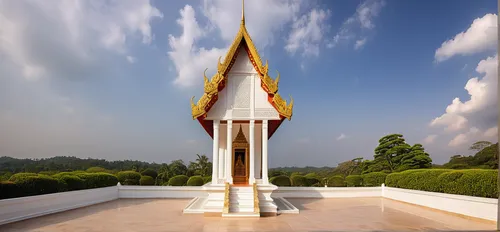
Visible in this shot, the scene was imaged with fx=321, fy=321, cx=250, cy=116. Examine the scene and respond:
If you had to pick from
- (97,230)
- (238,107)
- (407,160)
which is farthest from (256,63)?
(407,160)

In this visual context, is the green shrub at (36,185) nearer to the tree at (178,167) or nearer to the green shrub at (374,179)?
the green shrub at (374,179)

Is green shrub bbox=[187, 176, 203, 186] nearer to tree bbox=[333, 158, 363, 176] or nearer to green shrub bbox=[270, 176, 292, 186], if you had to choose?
green shrub bbox=[270, 176, 292, 186]

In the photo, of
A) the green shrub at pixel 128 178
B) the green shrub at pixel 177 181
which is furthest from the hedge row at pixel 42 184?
the green shrub at pixel 177 181

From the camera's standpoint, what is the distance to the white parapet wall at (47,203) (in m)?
7.57

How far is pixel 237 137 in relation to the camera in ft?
33.8

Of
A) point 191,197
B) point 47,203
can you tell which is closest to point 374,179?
point 191,197

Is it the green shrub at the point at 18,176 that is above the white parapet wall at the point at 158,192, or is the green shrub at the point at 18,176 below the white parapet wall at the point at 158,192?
above

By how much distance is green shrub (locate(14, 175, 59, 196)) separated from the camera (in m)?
8.80

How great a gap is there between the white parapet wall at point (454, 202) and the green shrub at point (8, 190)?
40.0 ft

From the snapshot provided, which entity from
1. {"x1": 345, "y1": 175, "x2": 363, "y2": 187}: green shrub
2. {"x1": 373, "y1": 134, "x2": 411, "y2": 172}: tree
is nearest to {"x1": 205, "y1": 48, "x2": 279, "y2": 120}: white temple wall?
{"x1": 345, "y1": 175, "x2": 363, "y2": 187}: green shrub

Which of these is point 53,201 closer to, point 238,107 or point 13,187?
point 13,187

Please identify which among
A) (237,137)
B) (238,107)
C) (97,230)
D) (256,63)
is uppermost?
(256,63)

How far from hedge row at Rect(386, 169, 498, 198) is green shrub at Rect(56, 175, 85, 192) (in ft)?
40.2

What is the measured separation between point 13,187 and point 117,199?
465 cm
